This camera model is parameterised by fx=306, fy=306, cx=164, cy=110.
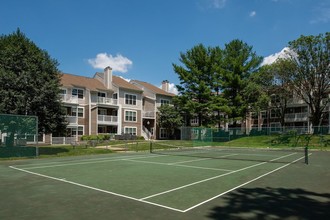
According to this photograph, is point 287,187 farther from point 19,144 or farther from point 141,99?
point 141,99

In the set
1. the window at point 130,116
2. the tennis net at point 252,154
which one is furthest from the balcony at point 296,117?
the tennis net at point 252,154

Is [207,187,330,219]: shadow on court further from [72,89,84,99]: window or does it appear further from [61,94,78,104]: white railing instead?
[72,89,84,99]: window

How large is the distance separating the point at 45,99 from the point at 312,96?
1514 inches

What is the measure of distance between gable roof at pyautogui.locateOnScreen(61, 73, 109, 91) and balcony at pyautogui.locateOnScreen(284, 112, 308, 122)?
37.1 m

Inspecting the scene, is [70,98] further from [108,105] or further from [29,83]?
[29,83]

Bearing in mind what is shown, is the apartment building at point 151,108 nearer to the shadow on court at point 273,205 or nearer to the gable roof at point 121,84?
the gable roof at point 121,84

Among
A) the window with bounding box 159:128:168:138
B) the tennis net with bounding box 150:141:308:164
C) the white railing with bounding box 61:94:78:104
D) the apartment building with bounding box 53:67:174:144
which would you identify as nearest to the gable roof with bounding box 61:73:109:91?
the apartment building with bounding box 53:67:174:144

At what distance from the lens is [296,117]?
A: 6034cm

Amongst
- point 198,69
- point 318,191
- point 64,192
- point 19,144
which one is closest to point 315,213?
point 318,191

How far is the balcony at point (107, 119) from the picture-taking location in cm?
4625

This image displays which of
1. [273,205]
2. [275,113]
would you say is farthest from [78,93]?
[275,113]

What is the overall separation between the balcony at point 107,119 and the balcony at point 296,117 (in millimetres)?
35084

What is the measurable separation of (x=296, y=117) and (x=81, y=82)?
136 feet

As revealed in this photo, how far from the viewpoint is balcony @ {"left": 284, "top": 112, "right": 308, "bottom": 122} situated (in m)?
59.0
